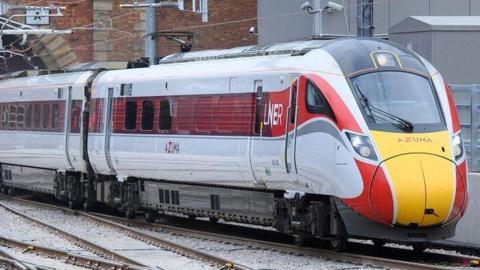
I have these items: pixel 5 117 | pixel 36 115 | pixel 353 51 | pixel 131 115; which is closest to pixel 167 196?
pixel 131 115

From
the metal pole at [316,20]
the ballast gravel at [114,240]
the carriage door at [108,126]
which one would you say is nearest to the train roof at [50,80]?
the carriage door at [108,126]

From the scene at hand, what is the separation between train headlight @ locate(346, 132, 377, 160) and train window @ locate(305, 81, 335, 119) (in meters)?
0.48

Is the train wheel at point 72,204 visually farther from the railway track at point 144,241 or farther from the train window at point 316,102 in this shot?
the train window at point 316,102

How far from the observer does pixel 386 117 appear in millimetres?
13922

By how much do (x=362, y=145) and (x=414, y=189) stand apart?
86 cm

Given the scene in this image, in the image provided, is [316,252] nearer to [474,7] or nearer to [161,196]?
[161,196]

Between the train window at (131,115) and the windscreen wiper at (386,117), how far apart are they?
21.8 feet

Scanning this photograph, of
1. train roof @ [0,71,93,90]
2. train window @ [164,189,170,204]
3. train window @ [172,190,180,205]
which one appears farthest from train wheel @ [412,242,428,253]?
train roof @ [0,71,93,90]

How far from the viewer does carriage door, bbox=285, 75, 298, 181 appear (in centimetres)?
1489

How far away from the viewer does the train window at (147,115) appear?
1912 cm

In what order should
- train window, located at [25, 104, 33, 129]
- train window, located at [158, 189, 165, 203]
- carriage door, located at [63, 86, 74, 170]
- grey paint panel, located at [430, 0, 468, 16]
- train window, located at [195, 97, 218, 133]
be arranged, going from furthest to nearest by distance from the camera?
grey paint panel, located at [430, 0, 468, 16] < train window, located at [25, 104, 33, 129] < carriage door, located at [63, 86, 74, 170] < train window, located at [158, 189, 165, 203] < train window, located at [195, 97, 218, 133]

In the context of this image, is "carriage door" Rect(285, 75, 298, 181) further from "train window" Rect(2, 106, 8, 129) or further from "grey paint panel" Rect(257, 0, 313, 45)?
"grey paint panel" Rect(257, 0, 313, 45)

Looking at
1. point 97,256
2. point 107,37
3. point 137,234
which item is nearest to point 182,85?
point 137,234

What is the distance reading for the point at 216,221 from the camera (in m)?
20.8
